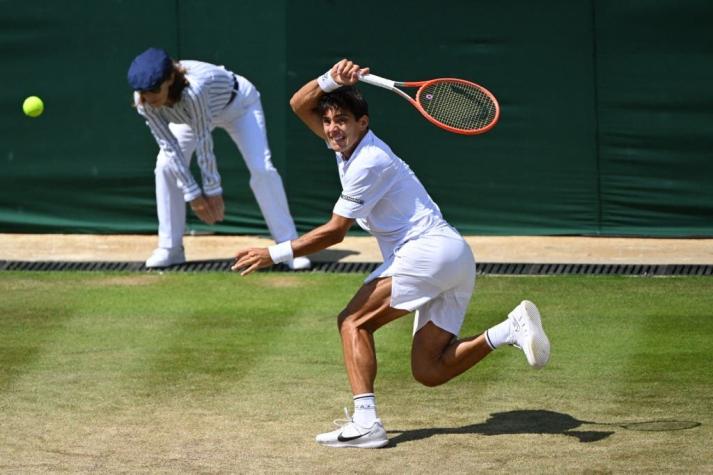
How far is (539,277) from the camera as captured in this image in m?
10.5

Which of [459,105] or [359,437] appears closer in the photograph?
[359,437]

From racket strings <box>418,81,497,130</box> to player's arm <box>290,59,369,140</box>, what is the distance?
0.61m

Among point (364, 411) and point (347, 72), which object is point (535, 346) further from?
point (347, 72)

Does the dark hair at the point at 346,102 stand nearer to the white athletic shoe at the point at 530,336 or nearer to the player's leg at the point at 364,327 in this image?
the player's leg at the point at 364,327

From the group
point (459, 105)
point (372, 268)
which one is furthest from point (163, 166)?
point (459, 105)

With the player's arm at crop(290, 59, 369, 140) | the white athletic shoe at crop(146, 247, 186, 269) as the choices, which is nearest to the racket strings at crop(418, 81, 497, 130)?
the player's arm at crop(290, 59, 369, 140)

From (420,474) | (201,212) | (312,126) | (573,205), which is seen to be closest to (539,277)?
(573,205)

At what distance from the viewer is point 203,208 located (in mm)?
9719

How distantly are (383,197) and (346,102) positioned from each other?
0.45 m

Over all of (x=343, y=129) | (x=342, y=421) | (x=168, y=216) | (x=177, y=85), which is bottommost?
(x=168, y=216)

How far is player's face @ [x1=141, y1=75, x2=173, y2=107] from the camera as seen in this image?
9633 millimetres

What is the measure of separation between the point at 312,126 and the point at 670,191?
5.37 metres

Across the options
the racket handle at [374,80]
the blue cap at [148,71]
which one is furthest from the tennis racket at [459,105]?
the blue cap at [148,71]

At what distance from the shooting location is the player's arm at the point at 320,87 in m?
6.61
